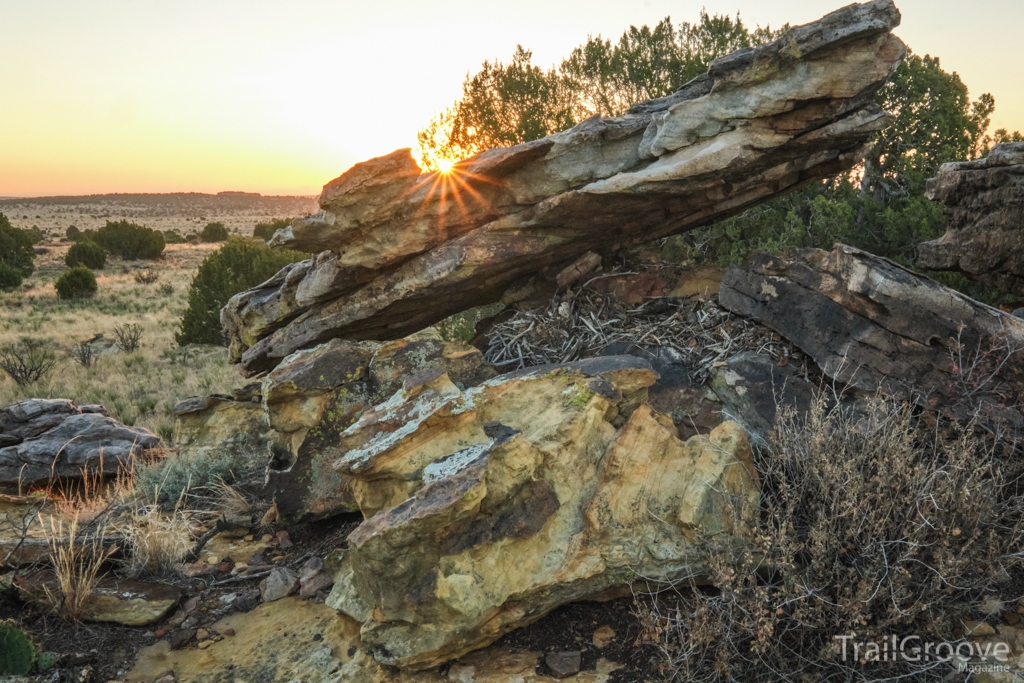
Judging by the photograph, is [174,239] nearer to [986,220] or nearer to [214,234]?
[214,234]

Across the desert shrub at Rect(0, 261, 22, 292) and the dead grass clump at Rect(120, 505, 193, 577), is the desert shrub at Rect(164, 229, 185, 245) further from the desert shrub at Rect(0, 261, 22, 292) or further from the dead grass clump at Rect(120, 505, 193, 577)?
the dead grass clump at Rect(120, 505, 193, 577)

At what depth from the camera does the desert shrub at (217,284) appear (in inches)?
750

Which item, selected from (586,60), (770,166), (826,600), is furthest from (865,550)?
(586,60)

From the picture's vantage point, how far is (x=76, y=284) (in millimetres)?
27188

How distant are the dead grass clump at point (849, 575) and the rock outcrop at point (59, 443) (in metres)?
6.43

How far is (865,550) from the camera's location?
3.91 m

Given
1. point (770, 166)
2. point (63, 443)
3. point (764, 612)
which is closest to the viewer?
point (764, 612)

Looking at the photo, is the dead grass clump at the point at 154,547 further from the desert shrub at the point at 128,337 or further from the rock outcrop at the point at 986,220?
the desert shrub at the point at 128,337

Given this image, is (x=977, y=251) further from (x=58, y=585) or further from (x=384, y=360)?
(x=58, y=585)

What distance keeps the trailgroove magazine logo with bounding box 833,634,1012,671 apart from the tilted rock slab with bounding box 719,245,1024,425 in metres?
1.67

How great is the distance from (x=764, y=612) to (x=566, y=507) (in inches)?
54.5

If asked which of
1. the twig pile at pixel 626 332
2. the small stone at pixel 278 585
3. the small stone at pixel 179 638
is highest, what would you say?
the twig pile at pixel 626 332

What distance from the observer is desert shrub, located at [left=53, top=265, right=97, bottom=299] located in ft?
88.3

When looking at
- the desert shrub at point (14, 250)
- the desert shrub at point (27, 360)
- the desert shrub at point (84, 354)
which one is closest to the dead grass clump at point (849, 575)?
the desert shrub at point (27, 360)
